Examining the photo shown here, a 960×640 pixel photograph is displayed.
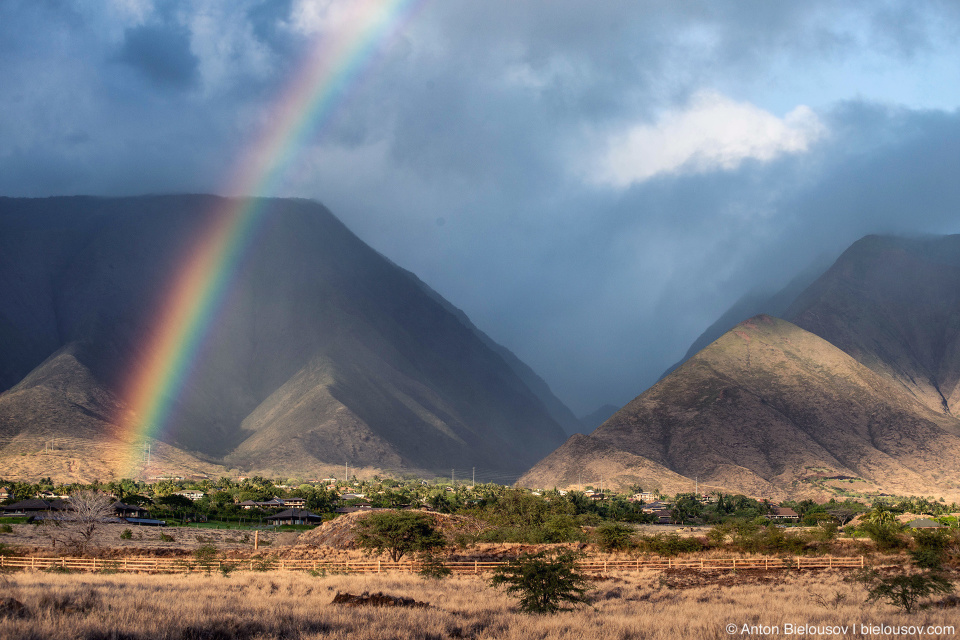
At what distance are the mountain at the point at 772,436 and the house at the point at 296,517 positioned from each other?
68.7 m

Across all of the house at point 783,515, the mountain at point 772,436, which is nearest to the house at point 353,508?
the house at point 783,515

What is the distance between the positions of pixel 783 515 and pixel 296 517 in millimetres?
67809

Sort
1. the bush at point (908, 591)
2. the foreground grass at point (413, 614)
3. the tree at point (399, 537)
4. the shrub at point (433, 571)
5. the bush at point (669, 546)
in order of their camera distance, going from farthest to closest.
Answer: the bush at point (669, 546)
the tree at point (399, 537)
the shrub at point (433, 571)
the bush at point (908, 591)
the foreground grass at point (413, 614)

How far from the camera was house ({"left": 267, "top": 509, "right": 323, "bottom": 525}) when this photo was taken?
3595 inches

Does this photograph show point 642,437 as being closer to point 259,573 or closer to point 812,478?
point 812,478

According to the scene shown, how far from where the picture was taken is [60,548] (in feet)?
185

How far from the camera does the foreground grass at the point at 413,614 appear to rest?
54.7 ft

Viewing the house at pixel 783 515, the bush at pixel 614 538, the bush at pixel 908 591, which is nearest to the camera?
the bush at pixel 908 591

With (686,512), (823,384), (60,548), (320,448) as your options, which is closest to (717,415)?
(823,384)

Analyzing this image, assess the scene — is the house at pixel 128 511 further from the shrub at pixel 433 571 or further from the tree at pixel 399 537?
the shrub at pixel 433 571

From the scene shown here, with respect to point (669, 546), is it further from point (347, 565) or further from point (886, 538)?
point (347, 565)

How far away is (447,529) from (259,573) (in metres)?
33.6

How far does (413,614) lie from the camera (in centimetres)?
2031

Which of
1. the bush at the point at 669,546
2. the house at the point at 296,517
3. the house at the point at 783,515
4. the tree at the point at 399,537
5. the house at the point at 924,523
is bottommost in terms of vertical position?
the house at the point at 783,515
